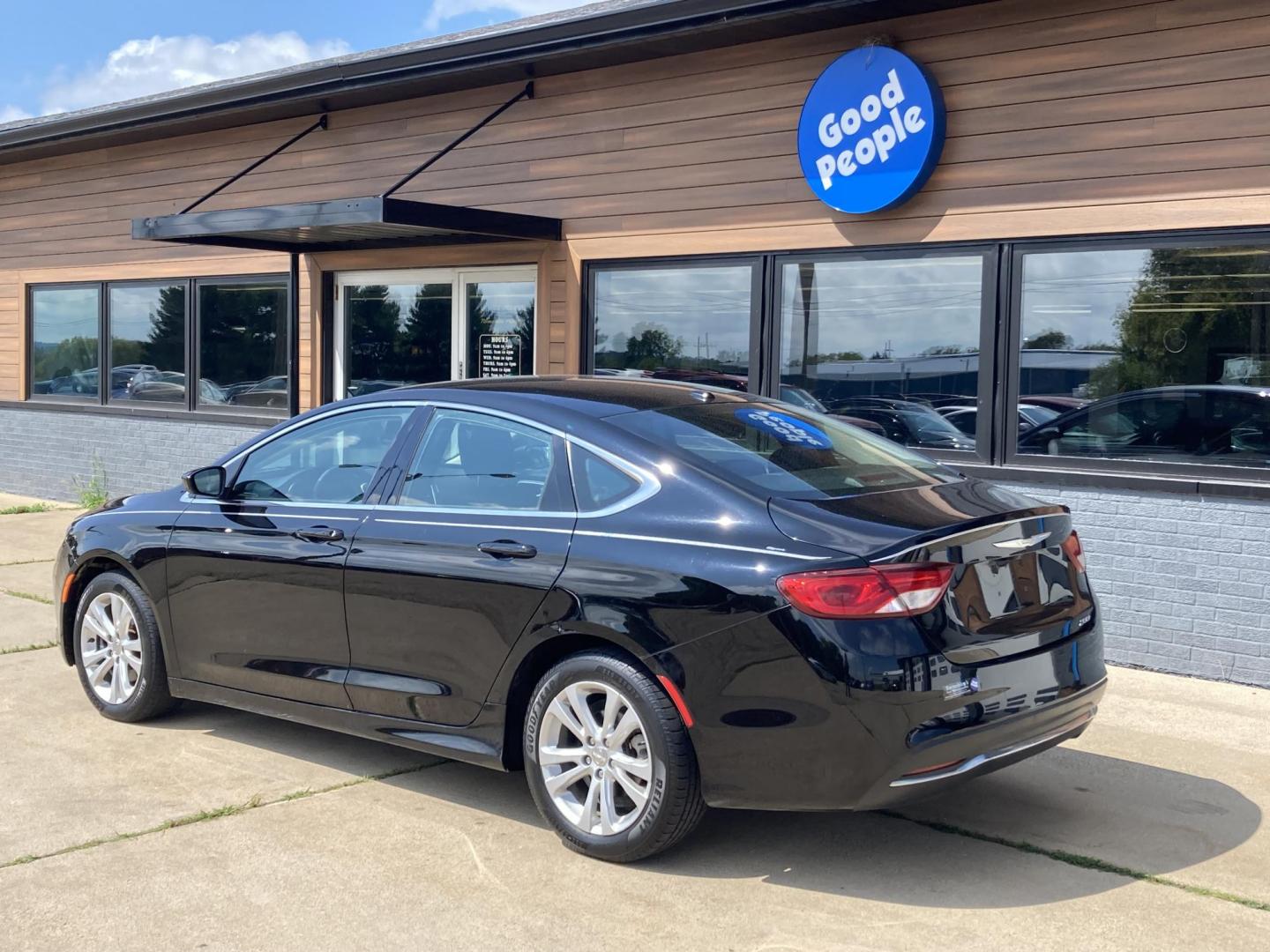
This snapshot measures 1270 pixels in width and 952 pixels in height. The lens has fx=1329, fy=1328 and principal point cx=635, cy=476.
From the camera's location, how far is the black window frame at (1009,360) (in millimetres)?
6930

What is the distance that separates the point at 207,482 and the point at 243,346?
7.41 metres

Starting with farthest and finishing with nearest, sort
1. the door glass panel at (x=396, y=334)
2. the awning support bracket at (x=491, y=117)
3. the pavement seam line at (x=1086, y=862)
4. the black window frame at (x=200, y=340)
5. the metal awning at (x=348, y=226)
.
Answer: the black window frame at (x=200, y=340) → the door glass panel at (x=396, y=334) → the awning support bracket at (x=491, y=117) → the metal awning at (x=348, y=226) → the pavement seam line at (x=1086, y=862)

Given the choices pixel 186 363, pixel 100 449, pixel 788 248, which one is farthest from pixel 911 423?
pixel 100 449

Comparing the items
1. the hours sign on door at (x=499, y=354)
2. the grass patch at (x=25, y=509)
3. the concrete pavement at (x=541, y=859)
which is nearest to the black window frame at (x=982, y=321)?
the concrete pavement at (x=541, y=859)

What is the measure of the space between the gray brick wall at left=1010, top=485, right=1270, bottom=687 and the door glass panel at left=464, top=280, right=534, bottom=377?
445 centimetres

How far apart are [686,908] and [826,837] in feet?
2.65

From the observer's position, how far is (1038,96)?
752cm

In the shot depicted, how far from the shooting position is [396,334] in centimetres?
1137

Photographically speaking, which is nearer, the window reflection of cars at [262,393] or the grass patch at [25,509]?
the window reflection of cars at [262,393]

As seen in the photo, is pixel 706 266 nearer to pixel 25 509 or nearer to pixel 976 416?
pixel 976 416

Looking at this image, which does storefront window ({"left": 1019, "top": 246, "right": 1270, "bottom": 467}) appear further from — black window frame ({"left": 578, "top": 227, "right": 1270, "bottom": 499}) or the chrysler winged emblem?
the chrysler winged emblem

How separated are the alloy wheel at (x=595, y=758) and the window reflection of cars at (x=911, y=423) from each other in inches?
167

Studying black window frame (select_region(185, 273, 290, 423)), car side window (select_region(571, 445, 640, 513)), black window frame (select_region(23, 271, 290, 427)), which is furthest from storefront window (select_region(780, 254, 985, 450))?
black window frame (select_region(23, 271, 290, 427))

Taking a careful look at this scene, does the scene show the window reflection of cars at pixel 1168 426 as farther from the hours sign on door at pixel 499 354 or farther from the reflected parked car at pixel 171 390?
the reflected parked car at pixel 171 390
